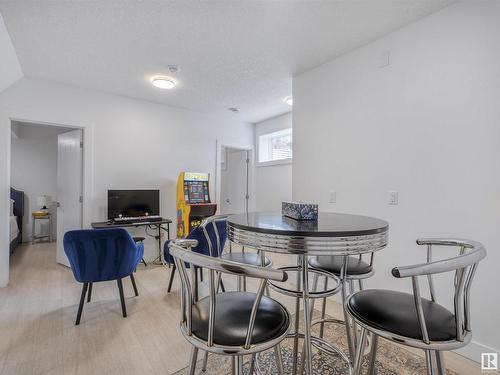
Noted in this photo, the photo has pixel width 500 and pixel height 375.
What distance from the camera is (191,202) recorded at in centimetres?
431

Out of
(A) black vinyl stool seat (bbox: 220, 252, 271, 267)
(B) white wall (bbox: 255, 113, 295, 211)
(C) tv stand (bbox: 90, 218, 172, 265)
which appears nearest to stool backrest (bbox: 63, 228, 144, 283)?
(A) black vinyl stool seat (bbox: 220, 252, 271, 267)

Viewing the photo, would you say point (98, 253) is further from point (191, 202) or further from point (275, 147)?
point (275, 147)

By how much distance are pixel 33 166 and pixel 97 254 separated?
4966 millimetres

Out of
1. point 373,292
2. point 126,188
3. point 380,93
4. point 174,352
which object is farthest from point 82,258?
point 380,93

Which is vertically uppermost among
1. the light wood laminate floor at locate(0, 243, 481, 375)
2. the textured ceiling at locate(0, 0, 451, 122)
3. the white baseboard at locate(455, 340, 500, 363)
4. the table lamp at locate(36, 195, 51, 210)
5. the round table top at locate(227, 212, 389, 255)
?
the textured ceiling at locate(0, 0, 451, 122)

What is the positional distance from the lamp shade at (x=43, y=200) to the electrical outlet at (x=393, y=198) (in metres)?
6.46

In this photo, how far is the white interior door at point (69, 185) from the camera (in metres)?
3.84

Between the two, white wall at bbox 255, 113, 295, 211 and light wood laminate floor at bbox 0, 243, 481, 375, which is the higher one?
white wall at bbox 255, 113, 295, 211

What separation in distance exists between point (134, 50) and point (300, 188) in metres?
2.38

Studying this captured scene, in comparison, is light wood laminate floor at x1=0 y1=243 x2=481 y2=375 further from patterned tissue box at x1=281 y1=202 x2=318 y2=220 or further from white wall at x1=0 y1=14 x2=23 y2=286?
patterned tissue box at x1=281 y1=202 x2=318 y2=220

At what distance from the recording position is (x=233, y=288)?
129 inches

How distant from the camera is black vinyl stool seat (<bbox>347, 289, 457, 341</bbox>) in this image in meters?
1.00

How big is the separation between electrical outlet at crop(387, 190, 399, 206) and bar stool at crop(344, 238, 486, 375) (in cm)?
111

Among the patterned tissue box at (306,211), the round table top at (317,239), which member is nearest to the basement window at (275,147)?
the patterned tissue box at (306,211)
